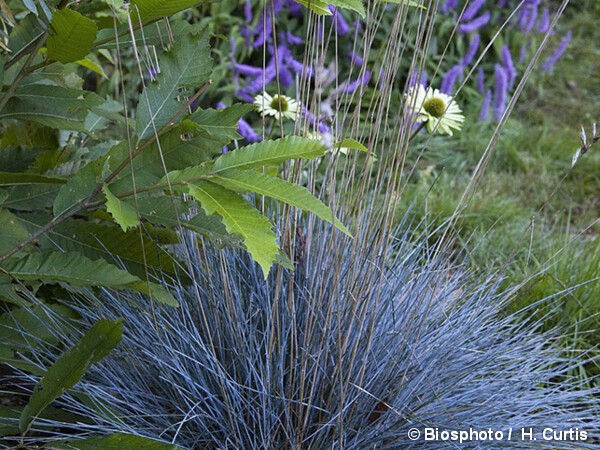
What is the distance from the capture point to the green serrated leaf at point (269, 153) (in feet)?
3.88

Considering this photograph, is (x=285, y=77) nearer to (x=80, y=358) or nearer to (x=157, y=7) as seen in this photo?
(x=157, y=7)

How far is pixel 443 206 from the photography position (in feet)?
9.18

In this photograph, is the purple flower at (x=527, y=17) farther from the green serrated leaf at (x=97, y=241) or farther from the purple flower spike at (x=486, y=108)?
the green serrated leaf at (x=97, y=241)

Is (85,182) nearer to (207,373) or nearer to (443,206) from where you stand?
(207,373)

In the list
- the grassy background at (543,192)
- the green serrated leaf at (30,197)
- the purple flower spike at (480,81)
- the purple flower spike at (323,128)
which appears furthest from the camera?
the purple flower spike at (480,81)

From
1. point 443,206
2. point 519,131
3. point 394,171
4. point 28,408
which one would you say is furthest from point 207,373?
point 519,131

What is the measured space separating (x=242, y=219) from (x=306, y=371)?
1.44ft

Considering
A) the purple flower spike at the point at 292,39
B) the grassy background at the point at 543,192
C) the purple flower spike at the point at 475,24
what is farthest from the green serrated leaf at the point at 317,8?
the purple flower spike at the point at 475,24

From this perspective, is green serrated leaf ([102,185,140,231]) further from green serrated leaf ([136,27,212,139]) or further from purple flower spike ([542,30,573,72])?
purple flower spike ([542,30,573,72])

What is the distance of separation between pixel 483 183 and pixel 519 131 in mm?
800

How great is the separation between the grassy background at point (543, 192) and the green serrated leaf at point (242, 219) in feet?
2.09

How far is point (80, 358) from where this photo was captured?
121 centimetres

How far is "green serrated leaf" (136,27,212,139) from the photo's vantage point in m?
1.26
